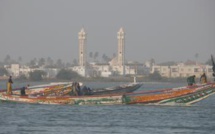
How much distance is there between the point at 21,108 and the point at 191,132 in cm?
1919

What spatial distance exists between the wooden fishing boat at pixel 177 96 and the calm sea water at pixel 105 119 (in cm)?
66

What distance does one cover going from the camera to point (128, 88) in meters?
71.4

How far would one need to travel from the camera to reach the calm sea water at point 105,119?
136 ft

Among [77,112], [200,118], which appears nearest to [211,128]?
[200,118]

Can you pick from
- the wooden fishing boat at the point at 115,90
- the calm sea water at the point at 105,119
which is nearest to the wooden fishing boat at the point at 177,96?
the calm sea water at the point at 105,119

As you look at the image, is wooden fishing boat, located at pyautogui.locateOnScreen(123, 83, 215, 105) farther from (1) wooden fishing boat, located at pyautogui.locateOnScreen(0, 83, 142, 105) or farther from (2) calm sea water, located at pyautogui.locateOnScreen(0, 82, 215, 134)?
(1) wooden fishing boat, located at pyautogui.locateOnScreen(0, 83, 142, 105)

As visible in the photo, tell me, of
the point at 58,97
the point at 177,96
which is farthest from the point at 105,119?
the point at 58,97

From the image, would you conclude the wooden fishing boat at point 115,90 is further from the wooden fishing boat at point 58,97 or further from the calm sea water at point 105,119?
the calm sea water at point 105,119

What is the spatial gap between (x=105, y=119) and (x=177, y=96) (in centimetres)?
1099

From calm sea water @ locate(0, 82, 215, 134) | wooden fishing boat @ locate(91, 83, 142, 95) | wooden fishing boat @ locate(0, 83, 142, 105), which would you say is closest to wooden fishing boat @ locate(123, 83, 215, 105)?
calm sea water @ locate(0, 82, 215, 134)

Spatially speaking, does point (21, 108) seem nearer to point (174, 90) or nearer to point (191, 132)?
point (174, 90)

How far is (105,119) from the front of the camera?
47.7 metres

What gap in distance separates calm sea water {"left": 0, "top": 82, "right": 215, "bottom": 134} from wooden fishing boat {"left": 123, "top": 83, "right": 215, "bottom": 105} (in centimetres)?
66

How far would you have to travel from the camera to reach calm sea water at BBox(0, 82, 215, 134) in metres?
41.5
